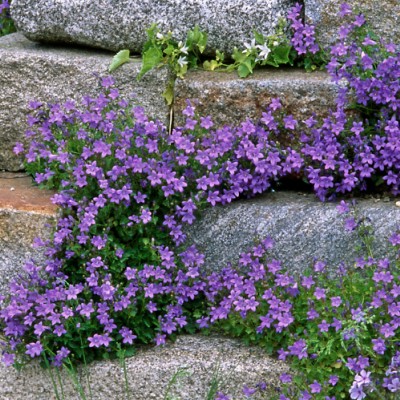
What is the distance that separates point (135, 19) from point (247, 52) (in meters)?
0.62

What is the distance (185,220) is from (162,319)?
0.45m

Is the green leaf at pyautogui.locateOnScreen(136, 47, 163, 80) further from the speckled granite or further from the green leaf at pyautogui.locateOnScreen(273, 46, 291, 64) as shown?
the green leaf at pyautogui.locateOnScreen(273, 46, 291, 64)

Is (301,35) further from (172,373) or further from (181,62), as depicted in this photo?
(172,373)

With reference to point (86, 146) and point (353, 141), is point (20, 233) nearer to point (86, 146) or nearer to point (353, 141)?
point (86, 146)

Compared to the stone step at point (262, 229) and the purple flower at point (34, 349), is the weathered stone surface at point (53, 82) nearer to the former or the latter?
the stone step at point (262, 229)

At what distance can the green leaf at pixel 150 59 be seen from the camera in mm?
4492

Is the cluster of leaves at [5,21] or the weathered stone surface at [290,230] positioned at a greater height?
the cluster of leaves at [5,21]

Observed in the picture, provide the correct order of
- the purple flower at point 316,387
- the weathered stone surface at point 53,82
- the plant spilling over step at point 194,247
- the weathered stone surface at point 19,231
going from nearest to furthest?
1. the purple flower at point 316,387
2. the plant spilling over step at point 194,247
3. the weathered stone surface at point 19,231
4. the weathered stone surface at point 53,82

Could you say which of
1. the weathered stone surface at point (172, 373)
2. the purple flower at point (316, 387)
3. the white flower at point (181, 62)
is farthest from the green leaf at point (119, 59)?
the purple flower at point (316, 387)

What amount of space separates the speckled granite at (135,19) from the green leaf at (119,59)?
0.14m

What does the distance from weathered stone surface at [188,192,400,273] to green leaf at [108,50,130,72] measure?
0.94 meters

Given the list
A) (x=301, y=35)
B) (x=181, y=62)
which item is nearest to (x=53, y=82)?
(x=181, y=62)

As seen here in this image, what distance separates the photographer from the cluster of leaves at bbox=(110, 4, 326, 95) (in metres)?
4.45

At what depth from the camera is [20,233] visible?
13.4ft
